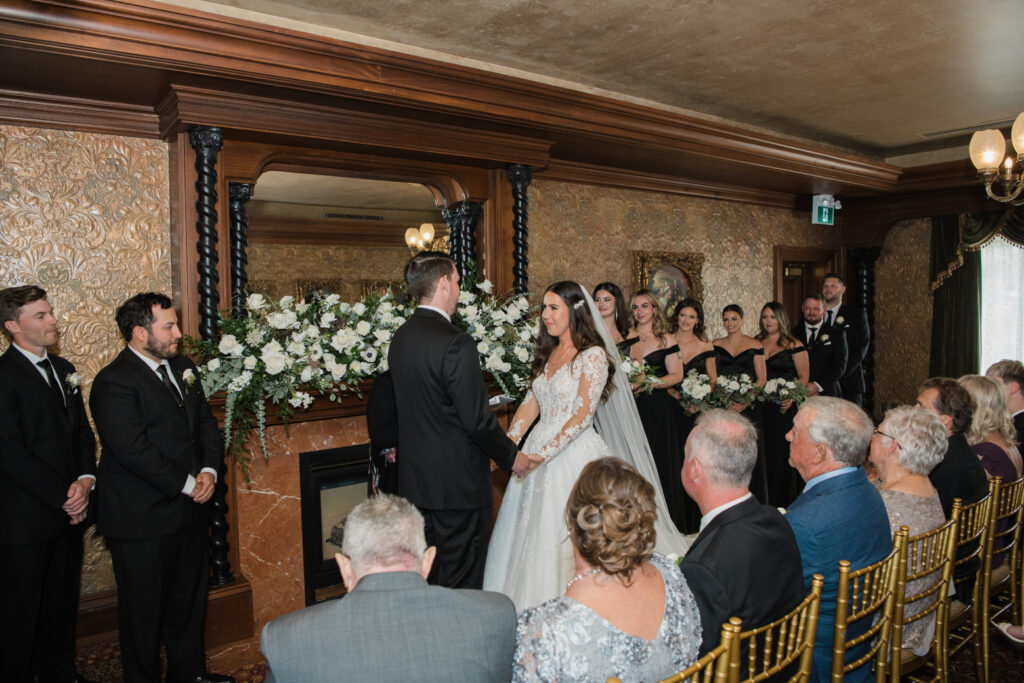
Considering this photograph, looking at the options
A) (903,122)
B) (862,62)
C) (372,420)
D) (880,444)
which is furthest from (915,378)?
(372,420)

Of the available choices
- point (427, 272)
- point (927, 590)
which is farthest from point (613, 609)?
point (427, 272)

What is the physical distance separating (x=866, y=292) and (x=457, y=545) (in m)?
7.44

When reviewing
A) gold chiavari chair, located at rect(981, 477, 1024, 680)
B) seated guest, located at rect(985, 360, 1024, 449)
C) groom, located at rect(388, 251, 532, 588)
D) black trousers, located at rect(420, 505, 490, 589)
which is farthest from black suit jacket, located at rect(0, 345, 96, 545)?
seated guest, located at rect(985, 360, 1024, 449)

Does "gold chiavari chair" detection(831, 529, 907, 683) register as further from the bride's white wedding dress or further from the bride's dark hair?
the bride's dark hair

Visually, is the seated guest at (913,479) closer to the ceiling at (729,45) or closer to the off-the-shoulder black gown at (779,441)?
the ceiling at (729,45)

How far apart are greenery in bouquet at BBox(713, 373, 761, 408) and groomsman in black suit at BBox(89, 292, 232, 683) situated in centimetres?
363

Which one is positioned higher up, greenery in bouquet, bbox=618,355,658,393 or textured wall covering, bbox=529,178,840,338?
textured wall covering, bbox=529,178,840,338

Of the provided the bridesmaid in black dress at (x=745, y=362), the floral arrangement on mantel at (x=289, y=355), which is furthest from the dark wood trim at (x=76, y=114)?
the bridesmaid in black dress at (x=745, y=362)

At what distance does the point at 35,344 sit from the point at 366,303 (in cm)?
150

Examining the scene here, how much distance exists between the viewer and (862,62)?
5051 mm

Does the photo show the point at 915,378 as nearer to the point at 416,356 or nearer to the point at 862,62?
the point at 862,62

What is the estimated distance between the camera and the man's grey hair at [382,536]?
4.73 ft

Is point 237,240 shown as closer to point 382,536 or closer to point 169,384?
point 169,384

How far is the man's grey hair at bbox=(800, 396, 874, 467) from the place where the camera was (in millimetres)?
2225
